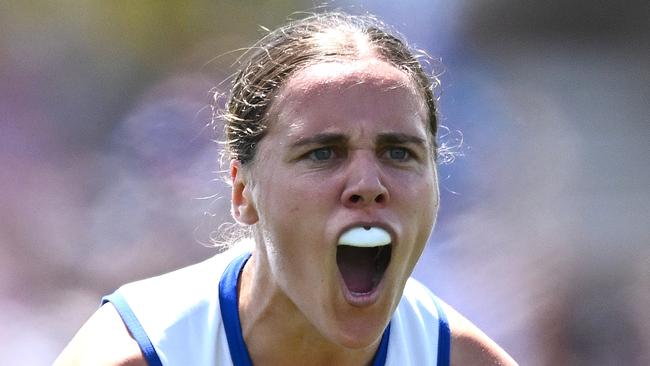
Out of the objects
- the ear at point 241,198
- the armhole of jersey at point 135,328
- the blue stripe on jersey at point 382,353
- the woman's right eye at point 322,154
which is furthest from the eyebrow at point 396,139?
the armhole of jersey at point 135,328

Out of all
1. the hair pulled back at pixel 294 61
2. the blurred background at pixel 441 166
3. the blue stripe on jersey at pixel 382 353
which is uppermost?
the blurred background at pixel 441 166

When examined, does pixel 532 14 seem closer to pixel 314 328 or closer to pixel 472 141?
pixel 472 141

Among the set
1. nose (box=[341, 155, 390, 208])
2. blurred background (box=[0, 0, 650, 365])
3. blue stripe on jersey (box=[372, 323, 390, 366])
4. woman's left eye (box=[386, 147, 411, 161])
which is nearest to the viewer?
nose (box=[341, 155, 390, 208])

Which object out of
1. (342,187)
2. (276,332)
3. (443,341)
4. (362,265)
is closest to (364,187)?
(342,187)

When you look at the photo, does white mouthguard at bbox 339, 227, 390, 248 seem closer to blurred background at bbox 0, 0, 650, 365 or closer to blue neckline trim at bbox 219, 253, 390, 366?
blue neckline trim at bbox 219, 253, 390, 366

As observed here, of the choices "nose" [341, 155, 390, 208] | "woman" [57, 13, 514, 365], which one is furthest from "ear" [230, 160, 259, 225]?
"nose" [341, 155, 390, 208]

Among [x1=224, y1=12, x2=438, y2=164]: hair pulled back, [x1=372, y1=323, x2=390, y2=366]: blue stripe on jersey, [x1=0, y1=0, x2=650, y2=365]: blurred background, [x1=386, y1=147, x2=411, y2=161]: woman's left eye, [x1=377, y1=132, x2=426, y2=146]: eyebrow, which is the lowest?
[x1=372, y1=323, x2=390, y2=366]: blue stripe on jersey

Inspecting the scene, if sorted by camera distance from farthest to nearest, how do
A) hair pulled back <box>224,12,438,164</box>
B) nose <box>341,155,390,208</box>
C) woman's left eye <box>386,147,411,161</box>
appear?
hair pulled back <box>224,12,438,164</box>
woman's left eye <box>386,147,411,161</box>
nose <box>341,155,390,208</box>

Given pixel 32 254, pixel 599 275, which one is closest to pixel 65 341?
pixel 32 254

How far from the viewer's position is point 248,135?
7.01 feet

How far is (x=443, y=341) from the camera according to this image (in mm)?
2338

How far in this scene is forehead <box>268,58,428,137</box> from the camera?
6.42 ft

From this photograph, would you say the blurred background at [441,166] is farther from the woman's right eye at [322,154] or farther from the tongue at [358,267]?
the woman's right eye at [322,154]

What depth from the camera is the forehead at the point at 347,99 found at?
6.42ft
